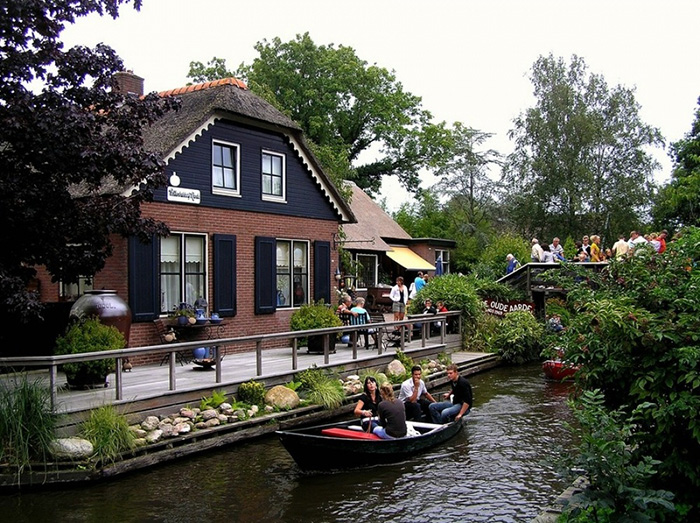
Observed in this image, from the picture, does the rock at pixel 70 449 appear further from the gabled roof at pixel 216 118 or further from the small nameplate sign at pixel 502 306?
the small nameplate sign at pixel 502 306

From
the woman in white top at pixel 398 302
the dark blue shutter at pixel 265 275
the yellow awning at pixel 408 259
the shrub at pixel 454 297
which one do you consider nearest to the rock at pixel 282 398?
the dark blue shutter at pixel 265 275

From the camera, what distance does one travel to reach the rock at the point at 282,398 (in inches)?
512

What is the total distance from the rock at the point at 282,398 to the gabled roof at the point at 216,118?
18.9ft

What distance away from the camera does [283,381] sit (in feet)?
45.6

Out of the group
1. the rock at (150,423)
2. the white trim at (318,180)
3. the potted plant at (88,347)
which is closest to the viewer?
the rock at (150,423)

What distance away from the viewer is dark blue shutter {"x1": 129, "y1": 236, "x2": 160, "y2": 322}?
49.3 ft

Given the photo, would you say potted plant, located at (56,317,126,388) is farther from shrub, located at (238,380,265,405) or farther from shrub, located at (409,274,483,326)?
shrub, located at (409,274,483,326)

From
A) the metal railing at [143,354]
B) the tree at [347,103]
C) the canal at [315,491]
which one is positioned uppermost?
the tree at [347,103]

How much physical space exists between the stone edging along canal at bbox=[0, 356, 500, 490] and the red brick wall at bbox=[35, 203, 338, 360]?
13.7ft

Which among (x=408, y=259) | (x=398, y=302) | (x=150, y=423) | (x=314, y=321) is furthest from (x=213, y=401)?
(x=408, y=259)

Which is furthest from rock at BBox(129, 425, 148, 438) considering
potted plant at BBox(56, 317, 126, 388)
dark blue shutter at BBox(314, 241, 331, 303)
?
dark blue shutter at BBox(314, 241, 331, 303)

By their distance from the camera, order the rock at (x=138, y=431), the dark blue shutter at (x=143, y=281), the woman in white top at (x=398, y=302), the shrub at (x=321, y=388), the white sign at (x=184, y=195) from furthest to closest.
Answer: the woman in white top at (x=398, y=302) → the white sign at (x=184, y=195) → the dark blue shutter at (x=143, y=281) → the shrub at (x=321, y=388) → the rock at (x=138, y=431)

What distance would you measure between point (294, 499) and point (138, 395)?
3.25 metres

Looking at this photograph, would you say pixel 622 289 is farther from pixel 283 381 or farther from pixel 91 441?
pixel 283 381
